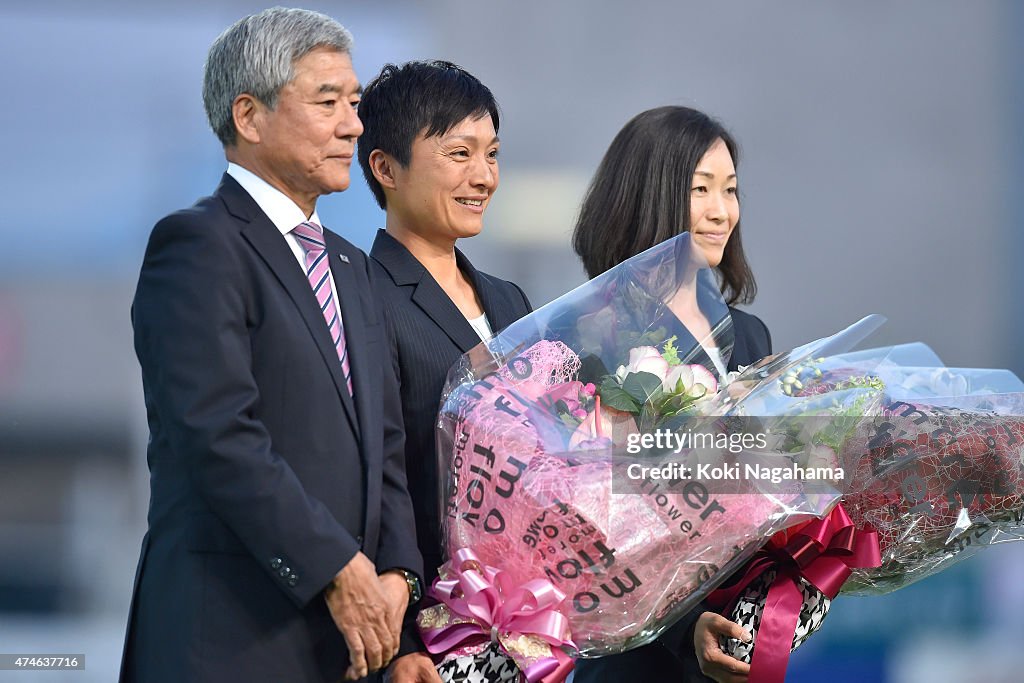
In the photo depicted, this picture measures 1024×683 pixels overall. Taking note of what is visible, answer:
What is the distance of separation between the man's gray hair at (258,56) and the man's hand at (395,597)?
0.59 metres

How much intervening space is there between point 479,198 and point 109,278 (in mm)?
1559

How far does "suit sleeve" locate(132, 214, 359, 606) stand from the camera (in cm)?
138

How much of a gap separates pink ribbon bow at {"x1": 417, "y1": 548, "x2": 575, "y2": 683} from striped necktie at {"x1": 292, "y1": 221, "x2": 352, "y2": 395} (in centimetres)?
27

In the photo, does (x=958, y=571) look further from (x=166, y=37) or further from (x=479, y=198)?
(x=166, y=37)

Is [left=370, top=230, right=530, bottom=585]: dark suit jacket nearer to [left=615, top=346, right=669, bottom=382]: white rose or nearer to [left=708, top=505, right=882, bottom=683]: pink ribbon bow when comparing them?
[left=615, top=346, right=669, bottom=382]: white rose

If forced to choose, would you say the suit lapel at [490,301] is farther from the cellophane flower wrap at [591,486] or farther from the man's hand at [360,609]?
the man's hand at [360,609]

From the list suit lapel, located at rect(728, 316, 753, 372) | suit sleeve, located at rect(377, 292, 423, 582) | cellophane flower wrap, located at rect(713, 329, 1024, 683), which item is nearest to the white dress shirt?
suit sleeve, located at rect(377, 292, 423, 582)

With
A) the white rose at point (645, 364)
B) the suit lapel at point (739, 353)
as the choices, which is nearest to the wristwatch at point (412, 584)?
the white rose at point (645, 364)

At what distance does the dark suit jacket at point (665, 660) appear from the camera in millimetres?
1814

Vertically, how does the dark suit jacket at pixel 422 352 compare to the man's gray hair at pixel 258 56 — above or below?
below

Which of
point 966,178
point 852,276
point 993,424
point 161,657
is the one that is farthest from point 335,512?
point 966,178

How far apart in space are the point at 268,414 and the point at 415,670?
0.40 metres

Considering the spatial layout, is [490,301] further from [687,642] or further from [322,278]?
[687,642]

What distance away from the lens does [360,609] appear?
1.44 meters
